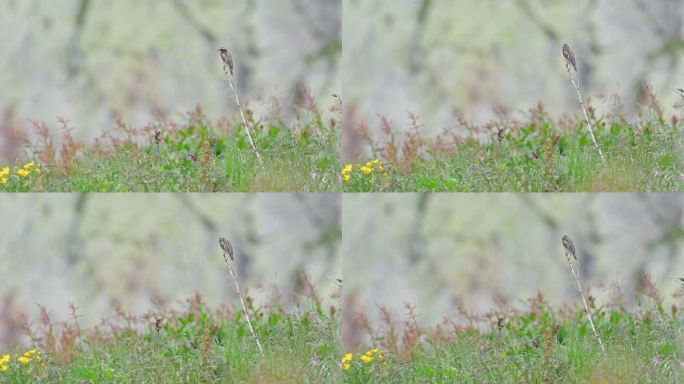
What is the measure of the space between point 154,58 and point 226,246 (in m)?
0.95

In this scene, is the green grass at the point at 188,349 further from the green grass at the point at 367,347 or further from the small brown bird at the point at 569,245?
the small brown bird at the point at 569,245

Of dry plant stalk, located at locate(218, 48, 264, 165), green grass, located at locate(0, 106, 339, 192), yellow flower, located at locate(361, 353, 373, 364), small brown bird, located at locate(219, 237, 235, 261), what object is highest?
dry plant stalk, located at locate(218, 48, 264, 165)

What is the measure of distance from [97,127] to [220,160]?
60cm

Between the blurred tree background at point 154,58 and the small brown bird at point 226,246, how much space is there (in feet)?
1.89

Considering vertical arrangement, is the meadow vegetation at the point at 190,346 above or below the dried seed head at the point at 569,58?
below

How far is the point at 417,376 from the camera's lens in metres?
3.66

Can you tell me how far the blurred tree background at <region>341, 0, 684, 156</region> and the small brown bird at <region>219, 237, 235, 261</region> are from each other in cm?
83

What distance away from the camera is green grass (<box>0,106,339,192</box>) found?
3.69 meters

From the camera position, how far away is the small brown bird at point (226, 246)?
370 cm

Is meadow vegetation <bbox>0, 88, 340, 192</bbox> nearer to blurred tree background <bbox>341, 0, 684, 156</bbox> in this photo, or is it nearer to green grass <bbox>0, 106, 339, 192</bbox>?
green grass <bbox>0, 106, 339, 192</bbox>

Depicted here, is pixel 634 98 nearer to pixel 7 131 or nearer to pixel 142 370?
pixel 142 370

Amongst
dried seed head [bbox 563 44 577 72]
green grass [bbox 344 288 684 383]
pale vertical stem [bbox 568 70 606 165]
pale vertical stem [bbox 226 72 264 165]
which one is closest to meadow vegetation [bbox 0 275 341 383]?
green grass [bbox 344 288 684 383]

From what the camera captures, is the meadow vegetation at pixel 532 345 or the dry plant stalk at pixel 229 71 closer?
the meadow vegetation at pixel 532 345

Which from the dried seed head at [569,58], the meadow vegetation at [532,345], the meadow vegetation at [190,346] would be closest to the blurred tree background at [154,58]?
the meadow vegetation at [190,346]
